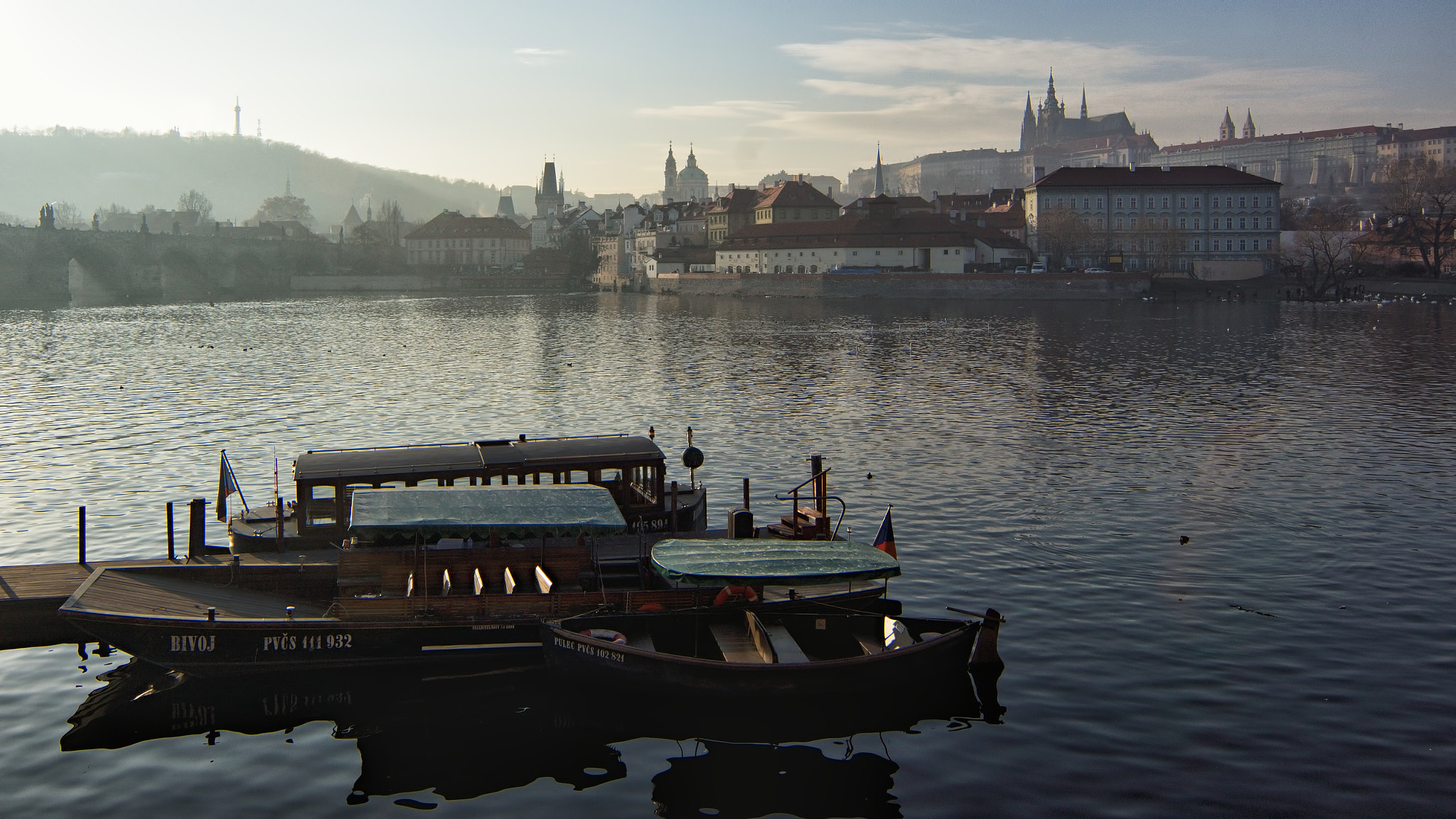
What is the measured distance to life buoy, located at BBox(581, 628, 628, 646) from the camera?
2134 centimetres

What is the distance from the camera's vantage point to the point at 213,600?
924 inches

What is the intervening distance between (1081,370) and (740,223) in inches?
4970

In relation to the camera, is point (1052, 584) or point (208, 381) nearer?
point (1052, 584)

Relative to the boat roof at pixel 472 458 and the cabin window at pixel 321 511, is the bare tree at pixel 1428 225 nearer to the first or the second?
the boat roof at pixel 472 458

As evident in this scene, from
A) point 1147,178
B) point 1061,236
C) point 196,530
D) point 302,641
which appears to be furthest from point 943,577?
point 1147,178

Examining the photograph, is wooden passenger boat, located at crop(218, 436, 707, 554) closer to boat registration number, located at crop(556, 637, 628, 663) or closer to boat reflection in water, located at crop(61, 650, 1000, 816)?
boat reflection in water, located at crop(61, 650, 1000, 816)

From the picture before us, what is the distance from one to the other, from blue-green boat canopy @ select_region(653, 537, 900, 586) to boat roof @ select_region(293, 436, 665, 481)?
4.53 metres

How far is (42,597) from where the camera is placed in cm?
2367

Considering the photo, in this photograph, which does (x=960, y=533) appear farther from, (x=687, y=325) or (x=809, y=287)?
(x=809, y=287)

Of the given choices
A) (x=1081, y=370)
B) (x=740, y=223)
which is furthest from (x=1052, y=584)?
(x=740, y=223)

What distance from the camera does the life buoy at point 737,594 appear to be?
75.2 feet

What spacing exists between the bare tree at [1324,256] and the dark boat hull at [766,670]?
451ft

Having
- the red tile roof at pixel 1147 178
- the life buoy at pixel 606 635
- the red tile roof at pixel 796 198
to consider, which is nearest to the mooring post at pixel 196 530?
the life buoy at pixel 606 635

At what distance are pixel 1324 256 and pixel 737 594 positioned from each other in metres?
164
